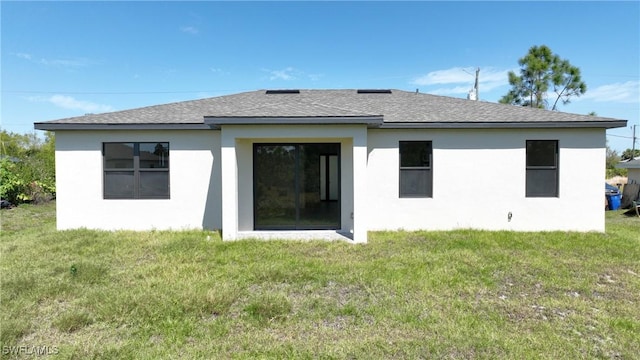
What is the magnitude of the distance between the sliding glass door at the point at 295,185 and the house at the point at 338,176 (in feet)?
0.09

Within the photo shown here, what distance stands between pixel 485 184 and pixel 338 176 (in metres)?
4.16

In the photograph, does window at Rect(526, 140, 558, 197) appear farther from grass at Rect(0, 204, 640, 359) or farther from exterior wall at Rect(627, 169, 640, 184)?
exterior wall at Rect(627, 169, 640, 184)

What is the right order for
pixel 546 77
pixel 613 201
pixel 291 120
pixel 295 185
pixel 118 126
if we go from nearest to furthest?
pixel 291 120, pixel 118 126, pixel 295 185, pixel 613 201, pixel 546 77

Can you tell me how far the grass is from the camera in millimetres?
3145

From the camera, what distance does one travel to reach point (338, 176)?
8445mm

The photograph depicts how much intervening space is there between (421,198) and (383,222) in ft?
4.16

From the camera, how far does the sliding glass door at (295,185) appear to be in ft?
27.2

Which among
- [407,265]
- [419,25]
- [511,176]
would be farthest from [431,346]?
[419,25]

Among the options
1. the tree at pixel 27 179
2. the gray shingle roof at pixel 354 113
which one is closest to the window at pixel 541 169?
the gray shingle roof at pixel 354 113

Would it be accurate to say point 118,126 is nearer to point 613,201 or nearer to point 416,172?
point 416,172

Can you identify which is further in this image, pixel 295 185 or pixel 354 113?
pixel 295 185

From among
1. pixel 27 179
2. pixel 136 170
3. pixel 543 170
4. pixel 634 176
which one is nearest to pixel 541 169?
pixel 543 170

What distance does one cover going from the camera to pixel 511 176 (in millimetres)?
8445

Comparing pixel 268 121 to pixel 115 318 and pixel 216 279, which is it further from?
pixel 115 318
